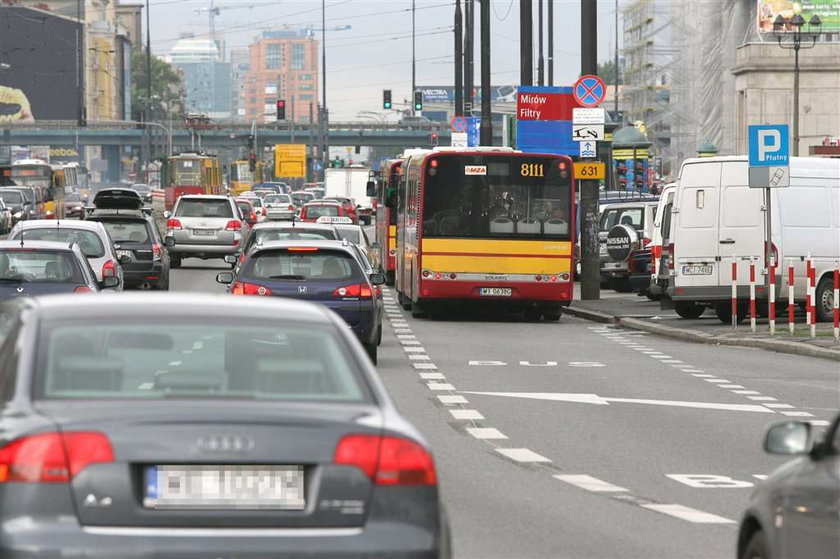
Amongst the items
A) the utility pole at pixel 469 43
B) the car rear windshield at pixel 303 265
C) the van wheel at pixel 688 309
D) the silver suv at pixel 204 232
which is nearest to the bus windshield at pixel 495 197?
the van wheel at pixel 688 309

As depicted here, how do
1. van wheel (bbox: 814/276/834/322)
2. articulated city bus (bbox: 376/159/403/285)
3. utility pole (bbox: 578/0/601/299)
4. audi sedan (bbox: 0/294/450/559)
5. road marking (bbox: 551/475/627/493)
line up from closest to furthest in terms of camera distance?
audi sedan (bbox: 0/294/450/559) < road marking (bbox: 551/475/627/493) < van wheel (bbox: 814/276/834/322) < utility pole (bbox: 578/0/601/299) < articulated city bus (bbox: 376/159/403/285)

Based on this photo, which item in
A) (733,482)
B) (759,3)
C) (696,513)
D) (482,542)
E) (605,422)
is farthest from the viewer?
(759,3)

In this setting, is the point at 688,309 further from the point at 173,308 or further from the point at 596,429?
the point at 173,308

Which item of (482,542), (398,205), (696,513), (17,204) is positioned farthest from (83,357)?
(17,204)

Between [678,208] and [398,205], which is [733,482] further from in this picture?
[398,205]

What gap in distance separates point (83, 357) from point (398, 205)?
32421mm

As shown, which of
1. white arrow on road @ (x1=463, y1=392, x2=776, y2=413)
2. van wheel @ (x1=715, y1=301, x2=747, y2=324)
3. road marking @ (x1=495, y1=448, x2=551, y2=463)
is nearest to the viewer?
road marking @ (x1=495, y1=448, x2=551, y2=463)

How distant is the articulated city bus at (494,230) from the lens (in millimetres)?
32469

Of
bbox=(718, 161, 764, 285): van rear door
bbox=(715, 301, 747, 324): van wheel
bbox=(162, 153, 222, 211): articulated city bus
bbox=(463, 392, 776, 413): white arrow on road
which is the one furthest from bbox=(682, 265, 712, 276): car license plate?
bbox=(162, 153, 222, 211): articulated city bus

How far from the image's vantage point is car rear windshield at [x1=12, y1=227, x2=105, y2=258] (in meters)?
29.8

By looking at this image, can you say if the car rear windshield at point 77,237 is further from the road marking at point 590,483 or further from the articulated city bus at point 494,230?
the road marking at point 590,483

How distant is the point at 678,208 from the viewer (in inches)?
1218

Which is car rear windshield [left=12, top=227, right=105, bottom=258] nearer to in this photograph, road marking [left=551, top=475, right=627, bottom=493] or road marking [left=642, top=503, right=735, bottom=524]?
road marking [left=551, top=475, right=627, bottom=493]

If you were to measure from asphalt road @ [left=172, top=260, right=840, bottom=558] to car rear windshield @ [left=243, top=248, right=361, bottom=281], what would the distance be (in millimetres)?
1198
